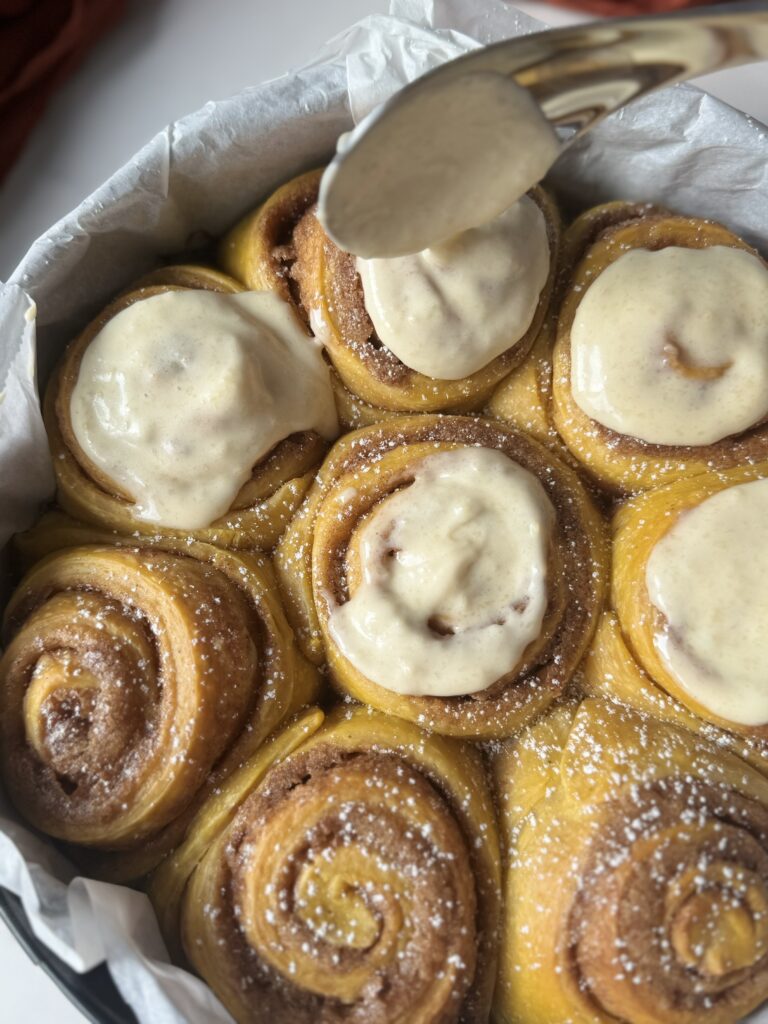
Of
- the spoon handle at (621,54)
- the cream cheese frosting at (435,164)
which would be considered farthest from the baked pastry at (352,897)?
the spoon handle at (621,54)

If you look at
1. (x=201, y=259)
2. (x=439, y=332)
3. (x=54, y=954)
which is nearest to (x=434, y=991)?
(x=54, y=954)

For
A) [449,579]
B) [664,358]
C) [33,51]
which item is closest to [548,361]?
[664,358]

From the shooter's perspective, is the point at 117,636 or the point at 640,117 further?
the point at 640,117

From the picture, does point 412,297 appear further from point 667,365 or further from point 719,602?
point 719,602

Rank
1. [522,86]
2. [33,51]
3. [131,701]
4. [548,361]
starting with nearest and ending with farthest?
[522,86] → [131,701] → [548,361] → [33,51]

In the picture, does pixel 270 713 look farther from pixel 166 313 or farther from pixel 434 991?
pixel 166 313

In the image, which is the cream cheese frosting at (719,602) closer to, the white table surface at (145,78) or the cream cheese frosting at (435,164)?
the cream cheese frosting at (435,164)
